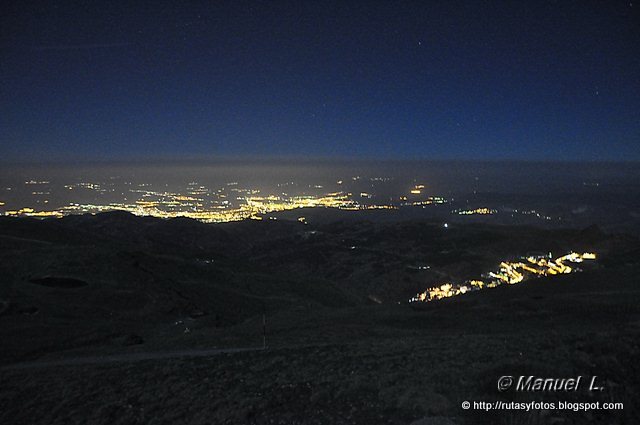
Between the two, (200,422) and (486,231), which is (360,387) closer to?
(200,422)

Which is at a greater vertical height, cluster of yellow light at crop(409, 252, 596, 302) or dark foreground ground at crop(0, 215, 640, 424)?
dark foreground ground at crop(0, 215, 640, 424)

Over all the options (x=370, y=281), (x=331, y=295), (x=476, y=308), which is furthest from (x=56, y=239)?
(x=476, y=308)

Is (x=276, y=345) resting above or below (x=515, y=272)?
above

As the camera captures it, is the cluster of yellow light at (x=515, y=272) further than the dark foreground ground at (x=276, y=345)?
Yes

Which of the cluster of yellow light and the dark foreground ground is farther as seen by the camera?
the cluster of yellow light

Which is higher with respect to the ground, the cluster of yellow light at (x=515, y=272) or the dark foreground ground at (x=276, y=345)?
the dark foreground ground at (x=276, y=345)
